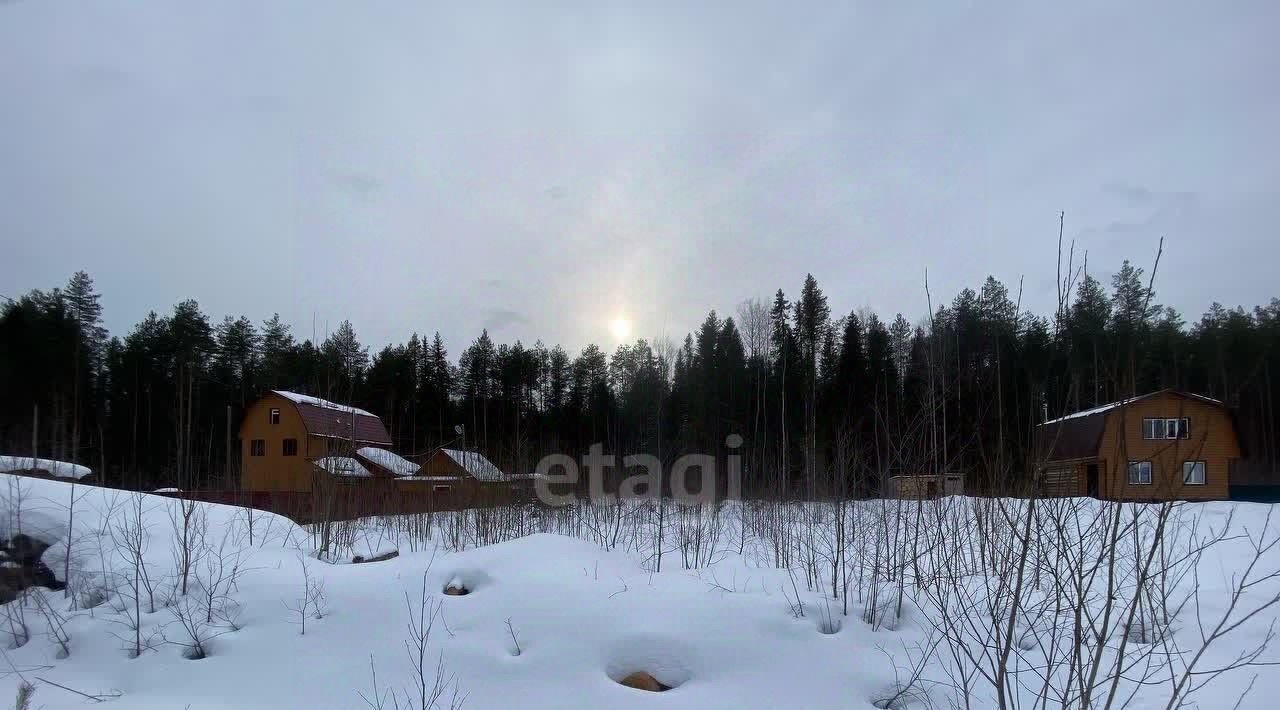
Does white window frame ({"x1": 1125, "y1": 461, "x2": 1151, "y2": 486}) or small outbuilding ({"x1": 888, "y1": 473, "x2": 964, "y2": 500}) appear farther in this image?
small outbuilding ({"x1": 888, "y1": 473, "x2": 964, "y2": 500})

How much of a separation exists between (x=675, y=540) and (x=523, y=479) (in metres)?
2.82

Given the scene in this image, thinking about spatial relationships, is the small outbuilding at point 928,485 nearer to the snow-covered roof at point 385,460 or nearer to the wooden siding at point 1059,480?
the wooden siding at point 1059,480

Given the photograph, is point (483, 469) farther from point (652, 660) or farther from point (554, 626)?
point (652, 660)

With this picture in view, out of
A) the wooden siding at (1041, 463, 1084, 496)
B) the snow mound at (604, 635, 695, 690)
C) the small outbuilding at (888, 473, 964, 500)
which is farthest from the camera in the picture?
the small outbuilding at (888, 473, 964, 500)

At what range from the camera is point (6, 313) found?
2333cm

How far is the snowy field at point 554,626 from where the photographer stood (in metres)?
4.66

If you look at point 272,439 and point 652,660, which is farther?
point 272,439

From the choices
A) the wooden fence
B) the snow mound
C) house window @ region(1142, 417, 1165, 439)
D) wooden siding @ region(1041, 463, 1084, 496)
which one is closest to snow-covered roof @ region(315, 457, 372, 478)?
the wooden fence

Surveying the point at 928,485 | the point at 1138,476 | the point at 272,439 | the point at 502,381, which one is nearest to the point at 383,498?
the point at 928,485

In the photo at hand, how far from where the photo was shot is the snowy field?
4.66 m

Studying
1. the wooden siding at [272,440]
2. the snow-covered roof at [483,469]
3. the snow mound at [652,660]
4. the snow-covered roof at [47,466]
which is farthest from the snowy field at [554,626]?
the wooden siding at [272,440]

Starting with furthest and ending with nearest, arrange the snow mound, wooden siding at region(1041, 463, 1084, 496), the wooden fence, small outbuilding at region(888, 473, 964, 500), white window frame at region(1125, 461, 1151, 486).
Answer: the wooden fence < small outbuilding at region(888, 473, 964, 500) < the snow mound < wooden siding at region(1041, 463, 1084, 496) < white window frame at region(1125, 461, 1151, 486)

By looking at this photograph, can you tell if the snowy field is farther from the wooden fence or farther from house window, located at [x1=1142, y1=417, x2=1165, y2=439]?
house window, located at [x1=1142, y1=417, x2=1165, y2=439]

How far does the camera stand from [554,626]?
5.43 metres
